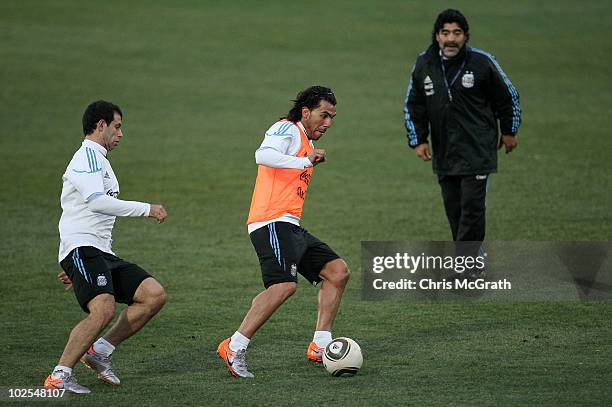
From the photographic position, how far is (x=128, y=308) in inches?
314

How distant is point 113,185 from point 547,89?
16.1 m

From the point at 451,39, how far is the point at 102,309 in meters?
4.43

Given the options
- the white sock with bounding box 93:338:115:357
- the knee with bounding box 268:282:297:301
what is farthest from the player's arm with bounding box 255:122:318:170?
the white sock with bounding box 93:338:115:357

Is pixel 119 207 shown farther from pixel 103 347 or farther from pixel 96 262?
pixel 103 347

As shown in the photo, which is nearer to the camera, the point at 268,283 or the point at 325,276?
the point at 268,283

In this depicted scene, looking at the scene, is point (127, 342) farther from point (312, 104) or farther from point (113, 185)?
point (312, 104)

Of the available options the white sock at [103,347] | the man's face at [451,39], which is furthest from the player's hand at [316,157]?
the man's face at [451,39]

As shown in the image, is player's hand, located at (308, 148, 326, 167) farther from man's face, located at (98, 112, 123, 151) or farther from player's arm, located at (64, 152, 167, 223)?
man's face, located at (98, 112, 123, 151)

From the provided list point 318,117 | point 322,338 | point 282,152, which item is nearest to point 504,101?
point 318,117

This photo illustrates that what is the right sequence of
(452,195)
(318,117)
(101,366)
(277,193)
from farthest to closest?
(452,195)
(318,117)
(277,193)
(101,366)

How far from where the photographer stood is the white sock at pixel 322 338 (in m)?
8.55

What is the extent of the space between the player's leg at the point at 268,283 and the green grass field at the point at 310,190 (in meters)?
0.21

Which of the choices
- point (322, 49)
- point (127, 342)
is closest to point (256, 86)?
point (322, 49)

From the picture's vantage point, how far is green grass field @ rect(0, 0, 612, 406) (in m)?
8.23
